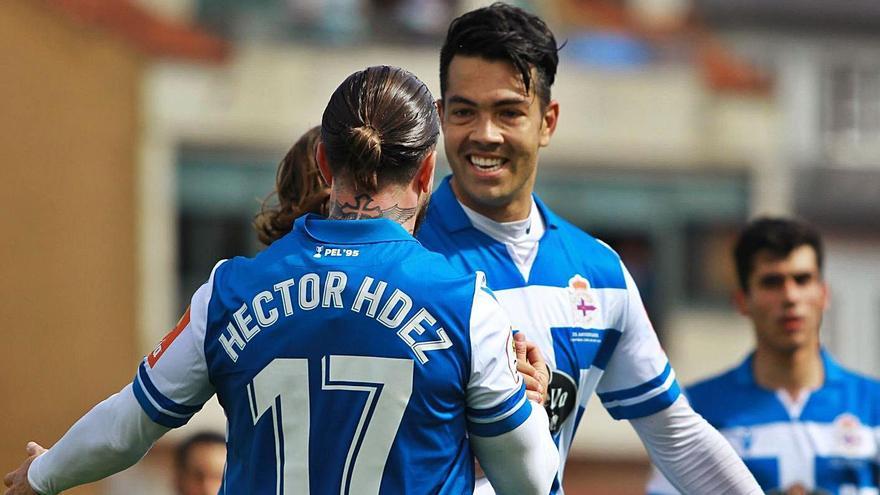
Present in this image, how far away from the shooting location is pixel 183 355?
379 centimetres

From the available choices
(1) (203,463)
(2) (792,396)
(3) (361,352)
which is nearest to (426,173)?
(3) (361,352)

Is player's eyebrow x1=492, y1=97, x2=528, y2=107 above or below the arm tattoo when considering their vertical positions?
above

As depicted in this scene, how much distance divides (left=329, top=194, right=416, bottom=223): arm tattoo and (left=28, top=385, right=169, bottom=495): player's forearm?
653 millimetres

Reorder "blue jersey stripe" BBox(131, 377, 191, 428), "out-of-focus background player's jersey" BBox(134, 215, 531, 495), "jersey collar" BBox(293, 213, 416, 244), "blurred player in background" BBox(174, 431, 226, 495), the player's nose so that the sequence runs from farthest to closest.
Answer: "blurred player in background" BBox(174, 431, 226, 495)
the player's nose
"blue jersey stripe" BBox(131, 377, 191, 428)
"jersey collar" BBox(293, 213, 416, 244)
"out-of-focus background player's jersey" BBox(134, 215, 531, 495)

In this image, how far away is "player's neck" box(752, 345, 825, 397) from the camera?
277 inches

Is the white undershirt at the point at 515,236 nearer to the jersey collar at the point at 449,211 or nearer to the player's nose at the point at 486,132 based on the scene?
the jersey collar at the point at 449,211

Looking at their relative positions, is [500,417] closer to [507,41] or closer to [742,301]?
[507,41]

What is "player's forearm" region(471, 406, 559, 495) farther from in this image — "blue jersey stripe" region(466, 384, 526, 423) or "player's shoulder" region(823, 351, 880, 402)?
"player's shoulder" region(823, 351, 880, 402)

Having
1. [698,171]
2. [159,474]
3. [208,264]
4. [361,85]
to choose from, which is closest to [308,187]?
[361,85]

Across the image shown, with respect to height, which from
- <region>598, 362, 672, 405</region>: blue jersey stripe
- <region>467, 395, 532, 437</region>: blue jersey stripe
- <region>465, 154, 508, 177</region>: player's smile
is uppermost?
<region>465, 154, 508, 177</region>: player's smile

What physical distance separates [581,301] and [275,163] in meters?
17.9

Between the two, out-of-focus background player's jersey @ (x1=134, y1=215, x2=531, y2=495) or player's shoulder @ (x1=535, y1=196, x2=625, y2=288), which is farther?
player's shoulder @ (x1=535, y1=196, x2=625, y2=288)

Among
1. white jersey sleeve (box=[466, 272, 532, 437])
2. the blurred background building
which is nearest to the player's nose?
white jersey sleeve (box=[466, 272, 532, 437])

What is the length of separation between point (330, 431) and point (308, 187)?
53.8 inches
